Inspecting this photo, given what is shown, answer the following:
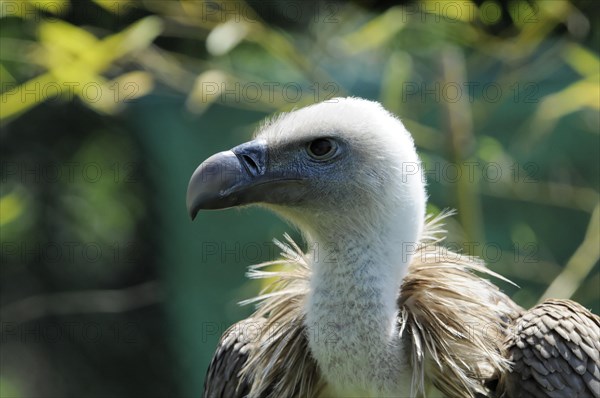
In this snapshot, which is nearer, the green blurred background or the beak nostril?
the beak nostril

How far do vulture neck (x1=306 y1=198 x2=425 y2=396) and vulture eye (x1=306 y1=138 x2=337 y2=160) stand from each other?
20cm

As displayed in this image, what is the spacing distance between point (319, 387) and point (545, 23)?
7.89ft

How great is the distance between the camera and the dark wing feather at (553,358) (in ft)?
8.21

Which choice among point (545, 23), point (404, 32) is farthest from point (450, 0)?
point (545, 23)

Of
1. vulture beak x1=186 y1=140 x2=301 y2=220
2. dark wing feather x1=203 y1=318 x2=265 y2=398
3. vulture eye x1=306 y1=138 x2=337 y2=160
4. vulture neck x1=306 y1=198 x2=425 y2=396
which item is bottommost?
dark wing feather x1=203 y1=318 x2=265 y2=398

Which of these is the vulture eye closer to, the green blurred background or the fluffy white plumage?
the fluffy white plumage

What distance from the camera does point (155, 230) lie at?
17.6 ft

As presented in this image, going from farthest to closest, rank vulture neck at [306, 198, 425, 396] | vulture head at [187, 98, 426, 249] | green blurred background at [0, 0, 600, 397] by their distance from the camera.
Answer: green blurred background at [0, 0, 600, 397]
vulture head at [187, 98, 426, 249]
vulture neck at [306, 198, 425, 396]

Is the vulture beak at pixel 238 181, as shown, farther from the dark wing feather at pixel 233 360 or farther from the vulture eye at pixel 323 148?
the dark wing feather at pixel 233 360

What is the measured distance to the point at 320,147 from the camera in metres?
2.65

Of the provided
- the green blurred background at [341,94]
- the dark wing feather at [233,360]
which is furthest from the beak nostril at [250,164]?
the green blurred background at [341,94]

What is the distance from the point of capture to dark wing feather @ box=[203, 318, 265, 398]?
2.98 meters

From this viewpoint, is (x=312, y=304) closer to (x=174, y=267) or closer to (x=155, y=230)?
(x=174, y=267)

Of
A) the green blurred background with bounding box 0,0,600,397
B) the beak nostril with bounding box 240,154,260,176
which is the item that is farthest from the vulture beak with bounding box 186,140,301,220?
the green blurred background with bounding box 0,0,600,397
